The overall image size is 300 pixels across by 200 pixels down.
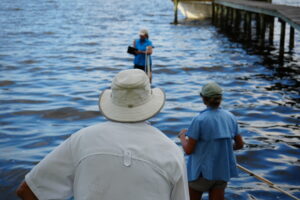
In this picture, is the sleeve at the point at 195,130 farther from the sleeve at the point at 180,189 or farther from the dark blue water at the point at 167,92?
the dark blue water at the point at 167,92

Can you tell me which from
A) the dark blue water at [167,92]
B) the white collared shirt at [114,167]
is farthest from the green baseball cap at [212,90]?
the dark blue water at [167,92]

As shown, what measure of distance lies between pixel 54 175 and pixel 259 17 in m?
26.4

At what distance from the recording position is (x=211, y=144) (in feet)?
13.3

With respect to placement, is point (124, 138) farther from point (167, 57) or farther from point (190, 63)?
point (167, 57)

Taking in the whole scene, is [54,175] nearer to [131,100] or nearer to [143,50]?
[131,100]

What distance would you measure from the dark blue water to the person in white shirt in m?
4.11

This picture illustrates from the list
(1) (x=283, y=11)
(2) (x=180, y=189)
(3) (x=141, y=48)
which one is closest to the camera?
(2) (x=180, y=189)

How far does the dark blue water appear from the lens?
739cm

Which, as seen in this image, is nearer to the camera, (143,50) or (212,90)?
(212,90)

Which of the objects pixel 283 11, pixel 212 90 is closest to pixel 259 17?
pixel 283 11

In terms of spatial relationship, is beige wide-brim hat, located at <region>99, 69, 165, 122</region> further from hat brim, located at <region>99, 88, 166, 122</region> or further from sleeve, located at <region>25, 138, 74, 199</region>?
sleeve, located at <region>25, 138, 74, 199</region>

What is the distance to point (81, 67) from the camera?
17375mm

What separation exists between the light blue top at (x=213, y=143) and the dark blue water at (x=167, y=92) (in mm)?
2081

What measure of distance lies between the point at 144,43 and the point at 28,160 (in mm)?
4237
